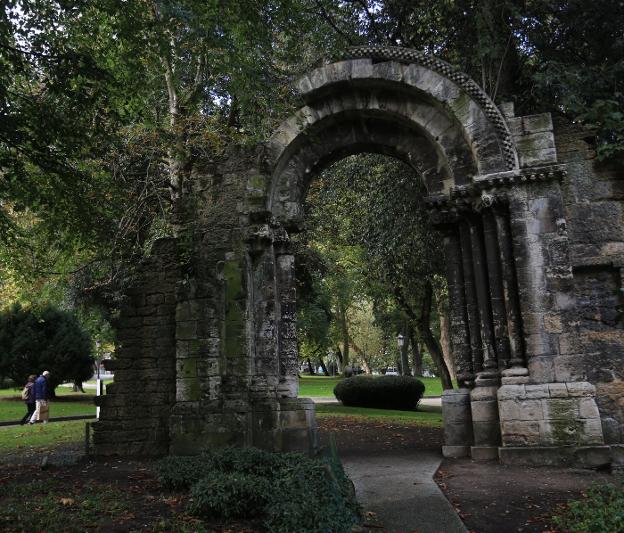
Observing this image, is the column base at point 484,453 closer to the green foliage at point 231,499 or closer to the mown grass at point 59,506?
the green foliage at point 231,499

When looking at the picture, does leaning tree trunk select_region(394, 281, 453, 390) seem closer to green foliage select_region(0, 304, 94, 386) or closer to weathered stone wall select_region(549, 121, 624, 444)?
weathered stone wall select_region(549, 121, 624, 444)

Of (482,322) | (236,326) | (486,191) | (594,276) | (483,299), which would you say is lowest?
(482,322)

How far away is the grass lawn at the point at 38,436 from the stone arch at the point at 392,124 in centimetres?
715

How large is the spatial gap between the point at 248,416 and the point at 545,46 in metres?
8.49

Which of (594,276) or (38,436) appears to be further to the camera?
(38,436)

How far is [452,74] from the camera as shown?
8.62m

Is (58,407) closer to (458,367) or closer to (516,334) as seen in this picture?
(458,367)

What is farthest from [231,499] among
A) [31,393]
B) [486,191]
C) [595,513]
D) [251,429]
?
[31,393]

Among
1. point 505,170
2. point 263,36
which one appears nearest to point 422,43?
point 505,170

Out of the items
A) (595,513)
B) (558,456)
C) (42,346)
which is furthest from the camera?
(42,346)

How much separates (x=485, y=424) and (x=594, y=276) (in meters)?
2.68

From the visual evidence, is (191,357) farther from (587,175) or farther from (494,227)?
(587,175)

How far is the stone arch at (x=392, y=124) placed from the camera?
27.7 ft

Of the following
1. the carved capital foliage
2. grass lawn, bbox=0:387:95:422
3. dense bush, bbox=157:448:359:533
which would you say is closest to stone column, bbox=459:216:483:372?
the carved capital foliage
